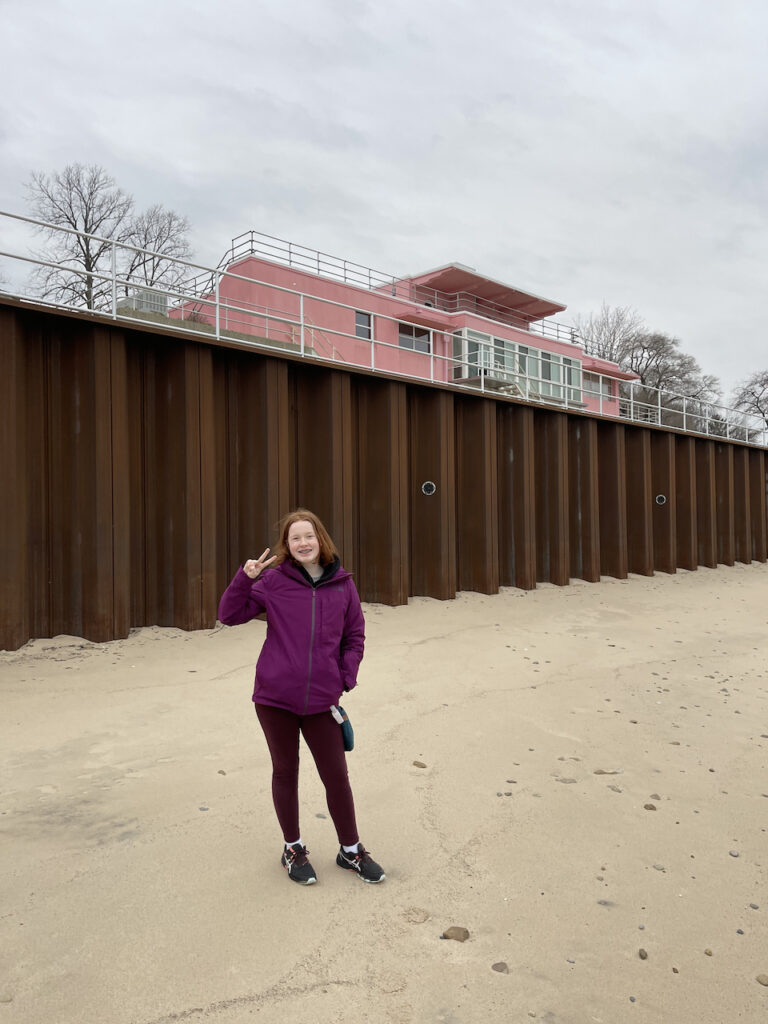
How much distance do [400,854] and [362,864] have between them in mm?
343

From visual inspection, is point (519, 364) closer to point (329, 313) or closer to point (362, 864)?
point (329, 313)

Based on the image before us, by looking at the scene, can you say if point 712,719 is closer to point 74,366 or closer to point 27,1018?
point 27,1018

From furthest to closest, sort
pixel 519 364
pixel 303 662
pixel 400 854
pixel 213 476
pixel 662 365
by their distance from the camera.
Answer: pixel 662 365, pixel 519 364, pixel 213 476, pixel 400 854, pixel 303 662

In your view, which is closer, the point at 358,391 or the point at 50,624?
the point at 50,624

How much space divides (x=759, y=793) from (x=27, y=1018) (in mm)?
4240

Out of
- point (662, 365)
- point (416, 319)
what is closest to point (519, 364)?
point (416, 319)

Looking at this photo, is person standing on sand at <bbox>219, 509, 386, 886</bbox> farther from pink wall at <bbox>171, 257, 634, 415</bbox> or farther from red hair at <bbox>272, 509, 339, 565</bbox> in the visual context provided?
pink wall at <bbox>171, 257, 634, 415</bbox>

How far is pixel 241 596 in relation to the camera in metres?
3.26

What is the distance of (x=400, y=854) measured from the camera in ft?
11.5

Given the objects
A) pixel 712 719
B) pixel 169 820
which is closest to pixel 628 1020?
pixel 169 820

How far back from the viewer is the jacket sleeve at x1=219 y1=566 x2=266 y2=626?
323 cm

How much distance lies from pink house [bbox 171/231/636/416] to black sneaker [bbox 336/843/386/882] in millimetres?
12462

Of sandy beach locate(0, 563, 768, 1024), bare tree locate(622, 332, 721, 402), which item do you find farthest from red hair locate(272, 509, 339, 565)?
bare tree locate(622, 332, 721, 402)

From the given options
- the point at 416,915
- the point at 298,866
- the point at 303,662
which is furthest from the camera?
the point at 298,866
